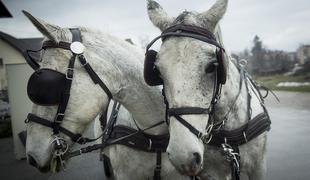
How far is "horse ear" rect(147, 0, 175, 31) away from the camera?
2.70m

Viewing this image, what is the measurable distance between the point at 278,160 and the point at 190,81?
5671mm

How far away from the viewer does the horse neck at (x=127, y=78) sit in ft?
9.56

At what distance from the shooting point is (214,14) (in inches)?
99.5

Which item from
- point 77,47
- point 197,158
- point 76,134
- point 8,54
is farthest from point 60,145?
point 8,54

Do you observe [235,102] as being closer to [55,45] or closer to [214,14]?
[214,14]

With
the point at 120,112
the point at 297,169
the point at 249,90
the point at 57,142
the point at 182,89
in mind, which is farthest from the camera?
the point at 297,169

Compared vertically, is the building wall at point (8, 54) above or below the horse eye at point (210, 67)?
below

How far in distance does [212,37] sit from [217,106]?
0.65 meters

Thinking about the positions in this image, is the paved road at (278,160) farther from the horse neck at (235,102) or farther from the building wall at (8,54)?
the building wall at (8,54)

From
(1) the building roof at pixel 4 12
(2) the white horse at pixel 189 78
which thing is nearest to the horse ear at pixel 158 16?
(2) the white horse at pixel 189 78

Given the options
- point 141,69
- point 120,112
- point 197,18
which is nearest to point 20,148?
point 120,112

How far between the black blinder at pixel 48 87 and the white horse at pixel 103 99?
0.07 metres

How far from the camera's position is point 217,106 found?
9.30ft

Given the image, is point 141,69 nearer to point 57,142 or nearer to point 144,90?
point 144,90
